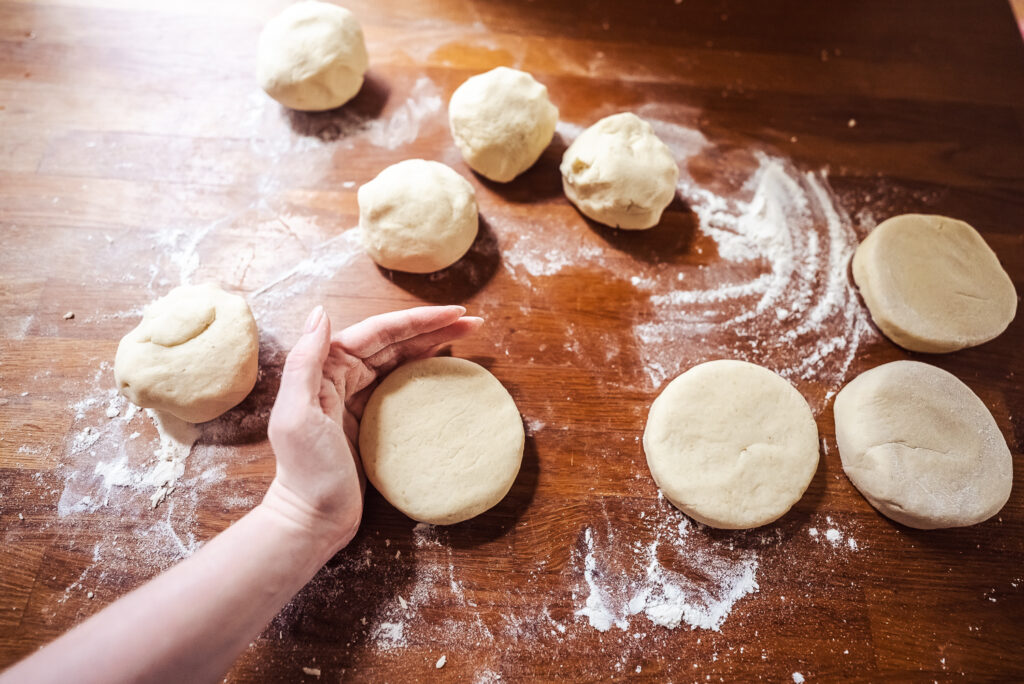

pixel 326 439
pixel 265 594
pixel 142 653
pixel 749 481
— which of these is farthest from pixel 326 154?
pixel 749 481

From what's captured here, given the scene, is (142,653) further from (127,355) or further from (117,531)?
(127,355)

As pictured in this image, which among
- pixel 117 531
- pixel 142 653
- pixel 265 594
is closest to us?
pixel 142 653

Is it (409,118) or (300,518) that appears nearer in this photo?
(300,518)

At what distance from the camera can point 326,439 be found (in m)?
1.38

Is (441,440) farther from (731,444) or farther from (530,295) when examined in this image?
(731,444)

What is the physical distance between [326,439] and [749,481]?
1111 mm

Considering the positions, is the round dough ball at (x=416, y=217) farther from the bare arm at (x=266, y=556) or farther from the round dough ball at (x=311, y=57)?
the round dough ball at (x=311, y=57)

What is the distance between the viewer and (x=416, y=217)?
1.72 meters

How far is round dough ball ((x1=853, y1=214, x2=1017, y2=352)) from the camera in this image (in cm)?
Answer: 182

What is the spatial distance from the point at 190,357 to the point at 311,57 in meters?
1.04

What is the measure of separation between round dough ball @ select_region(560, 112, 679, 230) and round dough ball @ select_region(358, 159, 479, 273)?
1.23 feet

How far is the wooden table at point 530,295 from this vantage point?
1562mm

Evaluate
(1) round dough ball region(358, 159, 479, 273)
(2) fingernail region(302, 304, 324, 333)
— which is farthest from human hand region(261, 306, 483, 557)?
(1) round dough ball region(358, 159, 479, 273)

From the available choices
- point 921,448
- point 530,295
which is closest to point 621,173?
point 530,295
